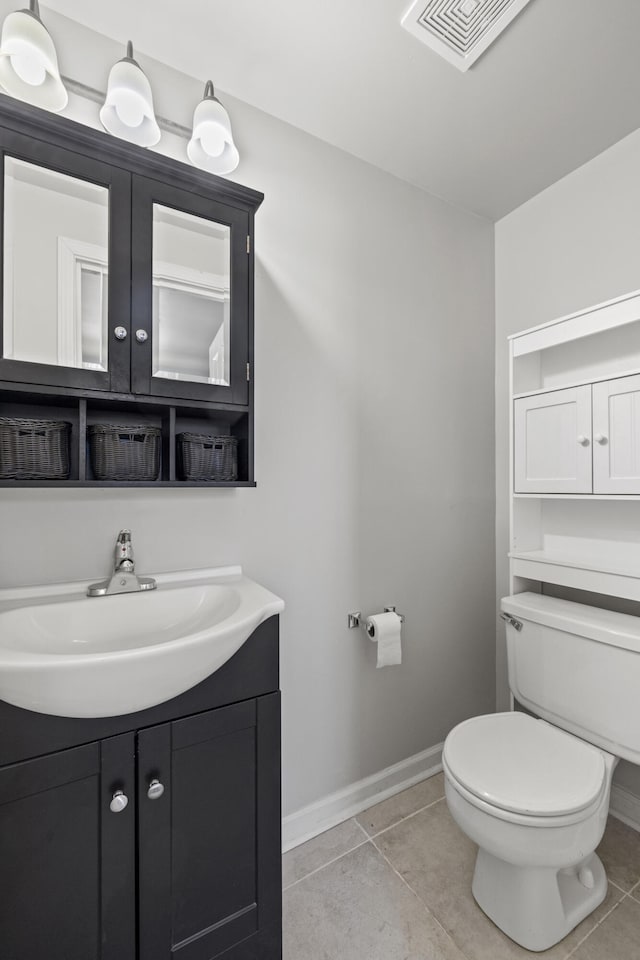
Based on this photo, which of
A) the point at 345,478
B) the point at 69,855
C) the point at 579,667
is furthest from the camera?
the point at 345,478

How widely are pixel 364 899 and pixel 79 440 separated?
1.56 metres

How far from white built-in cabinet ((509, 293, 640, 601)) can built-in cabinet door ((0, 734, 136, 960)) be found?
1513 millimetres

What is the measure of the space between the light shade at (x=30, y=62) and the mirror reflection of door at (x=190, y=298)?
0.39m

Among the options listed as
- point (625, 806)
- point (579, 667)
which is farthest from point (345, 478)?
point (625, 806)

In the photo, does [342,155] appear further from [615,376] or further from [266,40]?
[615,376]

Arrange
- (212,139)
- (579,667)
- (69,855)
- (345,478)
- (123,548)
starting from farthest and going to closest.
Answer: (345,478) → (579,667) → (212,139) → (123,548) → (69,855)

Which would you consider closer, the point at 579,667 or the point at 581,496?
the point at 579,667

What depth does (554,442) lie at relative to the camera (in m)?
1.61

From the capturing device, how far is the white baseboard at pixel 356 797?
59.2 inches

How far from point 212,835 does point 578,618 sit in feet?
4.11

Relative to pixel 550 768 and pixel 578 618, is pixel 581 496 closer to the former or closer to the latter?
pixel 578 618

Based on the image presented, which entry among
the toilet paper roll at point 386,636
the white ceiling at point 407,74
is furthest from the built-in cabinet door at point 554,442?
the white ceiling at point 407,74

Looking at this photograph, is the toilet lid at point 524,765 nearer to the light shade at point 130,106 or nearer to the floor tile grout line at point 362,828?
the floor tile grout line at point 362,828

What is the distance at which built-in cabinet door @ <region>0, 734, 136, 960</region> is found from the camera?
783 millimetres
